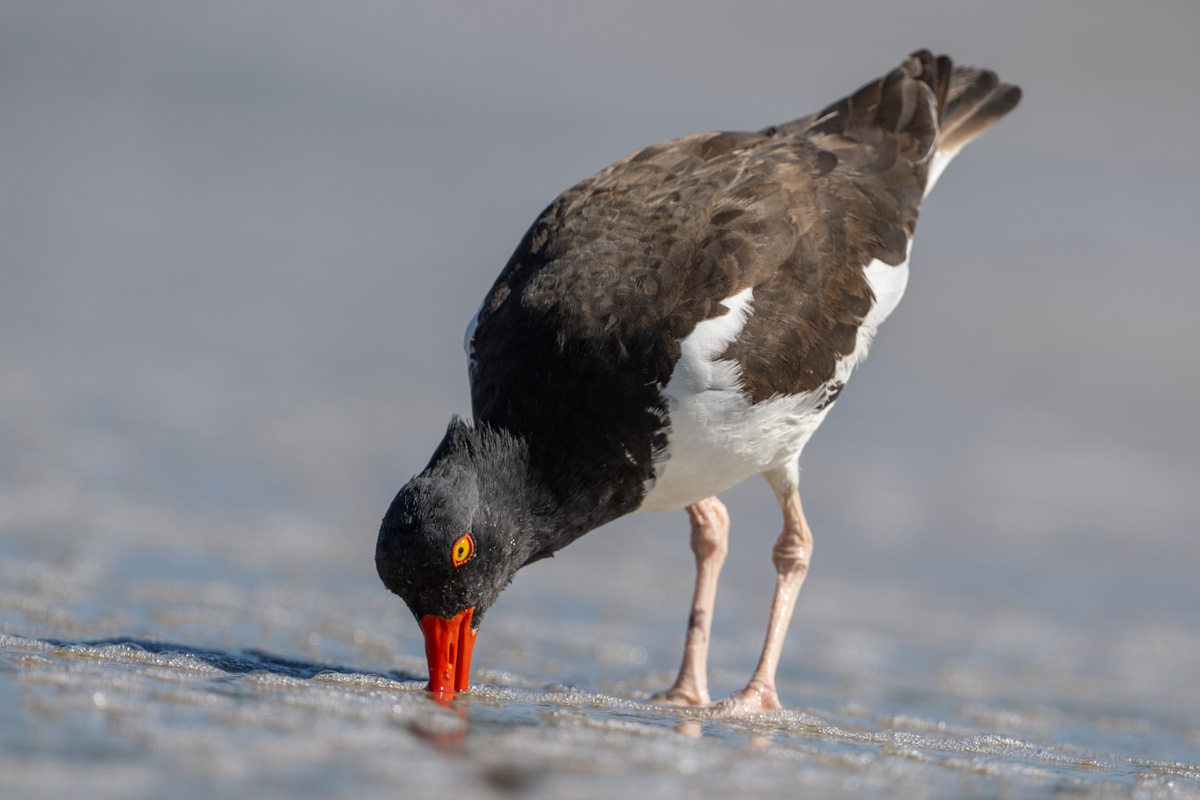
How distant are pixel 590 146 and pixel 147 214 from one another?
18.5ft

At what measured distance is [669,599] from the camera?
6.93 meters

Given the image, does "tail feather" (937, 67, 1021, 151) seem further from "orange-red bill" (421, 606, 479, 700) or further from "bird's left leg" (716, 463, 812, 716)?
"orange-red bill" (421, 606, 479, 700)

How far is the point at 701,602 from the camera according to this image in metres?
5.73

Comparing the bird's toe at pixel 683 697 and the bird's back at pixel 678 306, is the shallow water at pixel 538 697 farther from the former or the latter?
the bird's back at pixel 678 306

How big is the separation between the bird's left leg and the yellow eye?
1.33m

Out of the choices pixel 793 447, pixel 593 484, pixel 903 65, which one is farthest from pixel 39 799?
pixel 903 65

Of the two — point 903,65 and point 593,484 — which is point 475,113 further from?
point 593,484

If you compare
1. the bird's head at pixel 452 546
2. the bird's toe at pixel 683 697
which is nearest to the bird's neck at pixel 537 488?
the bird's head at pixel 452 546

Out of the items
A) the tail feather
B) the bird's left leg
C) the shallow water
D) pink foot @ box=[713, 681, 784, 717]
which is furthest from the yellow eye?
the tail feather

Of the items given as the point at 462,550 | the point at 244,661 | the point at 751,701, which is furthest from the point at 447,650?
the point at 751,701

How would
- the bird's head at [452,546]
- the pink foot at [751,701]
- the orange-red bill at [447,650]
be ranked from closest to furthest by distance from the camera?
1. the bird's head at [452,546]
2. the orange-red bill at [447,650]
3. the pink foot at [751,701]

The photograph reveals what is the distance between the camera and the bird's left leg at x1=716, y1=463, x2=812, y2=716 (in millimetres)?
5121

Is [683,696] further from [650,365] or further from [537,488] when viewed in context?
[650,365]

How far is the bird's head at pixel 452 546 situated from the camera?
4.07 m
